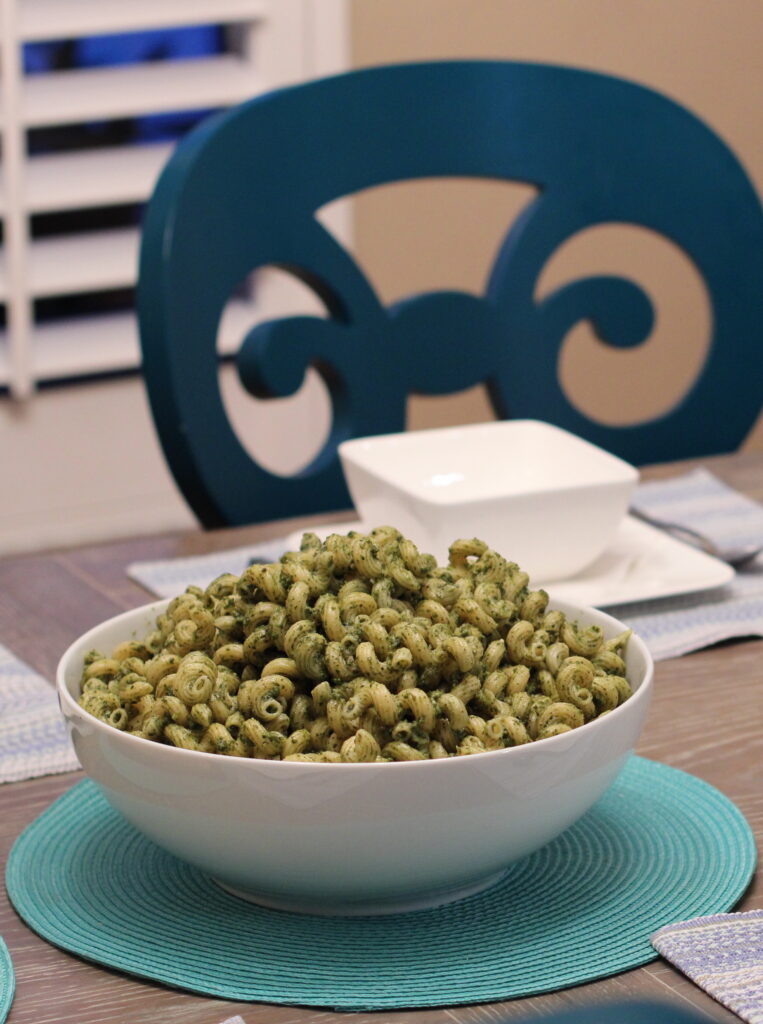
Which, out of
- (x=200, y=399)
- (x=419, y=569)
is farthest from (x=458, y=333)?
(x=419, y=569)

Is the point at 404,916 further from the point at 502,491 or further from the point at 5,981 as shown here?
the point at 502,491

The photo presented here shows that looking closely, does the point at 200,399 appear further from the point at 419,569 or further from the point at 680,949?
the point at 680,949

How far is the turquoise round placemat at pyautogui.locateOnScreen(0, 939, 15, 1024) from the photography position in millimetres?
589

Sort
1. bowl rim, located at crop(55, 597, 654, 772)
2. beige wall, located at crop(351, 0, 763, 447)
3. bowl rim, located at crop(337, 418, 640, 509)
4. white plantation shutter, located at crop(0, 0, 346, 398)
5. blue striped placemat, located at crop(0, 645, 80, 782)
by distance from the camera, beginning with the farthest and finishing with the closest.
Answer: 1. beige wall, located at crop(351, 0, 763, 447)
2. white plantation shutter, located at crop(0, 0, 346, 398)
3. bowl rim, located at crop(337, 418, 640, 509)
4. blue striped placemat, located at crop(0, 645, 80, 782)
5. bowl rim, located at crop(55, 597, 654, 772)

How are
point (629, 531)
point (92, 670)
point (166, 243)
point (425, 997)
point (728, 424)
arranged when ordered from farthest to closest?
1. point (728, 424)
2. point (166, 243)
3. point (629, 531)
4. point (92, 670)
5. point (425, 997)

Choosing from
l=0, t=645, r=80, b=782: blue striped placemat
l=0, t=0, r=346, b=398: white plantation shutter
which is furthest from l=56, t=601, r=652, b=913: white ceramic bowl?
l=0, t=0, r=346, b=398: white plantation shutter

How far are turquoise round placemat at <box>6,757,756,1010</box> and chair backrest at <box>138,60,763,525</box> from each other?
68 centimetres

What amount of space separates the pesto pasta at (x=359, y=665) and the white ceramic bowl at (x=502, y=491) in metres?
0.30

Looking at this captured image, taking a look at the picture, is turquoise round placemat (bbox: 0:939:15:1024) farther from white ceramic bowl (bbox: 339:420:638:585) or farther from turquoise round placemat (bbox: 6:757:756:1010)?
white ceramic bowl (bbox: 339:420:638:585)

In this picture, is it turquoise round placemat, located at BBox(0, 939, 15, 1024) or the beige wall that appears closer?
turquoise round placemat, located at BBox(0, 939, 15, 1024)

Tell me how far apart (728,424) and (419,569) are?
1.02 meters

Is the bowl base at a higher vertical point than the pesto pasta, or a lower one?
lower

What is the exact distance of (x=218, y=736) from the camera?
2.01ft

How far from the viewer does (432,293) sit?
146 cm
